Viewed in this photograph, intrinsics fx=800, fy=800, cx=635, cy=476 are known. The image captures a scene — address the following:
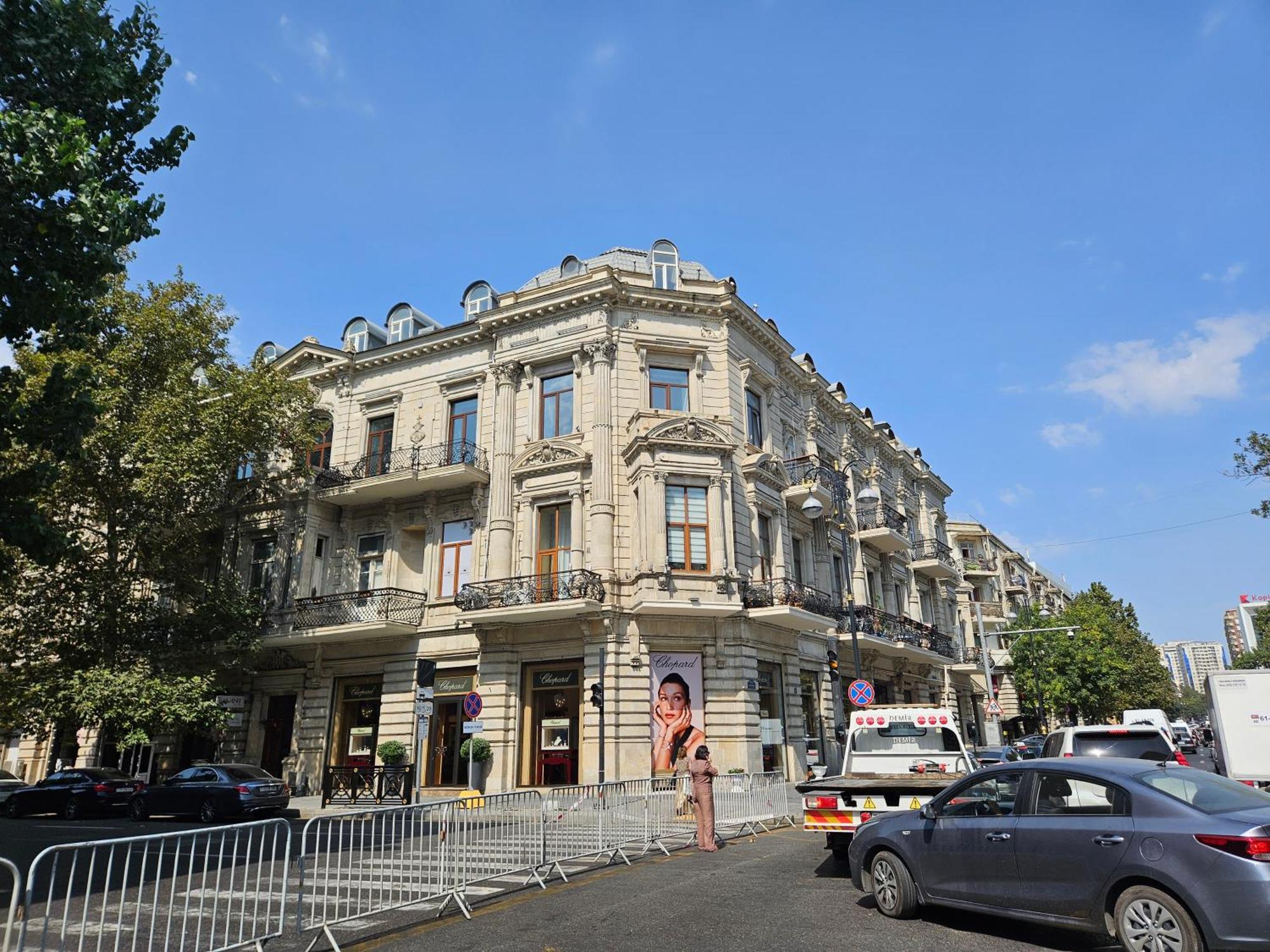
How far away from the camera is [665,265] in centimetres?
2614

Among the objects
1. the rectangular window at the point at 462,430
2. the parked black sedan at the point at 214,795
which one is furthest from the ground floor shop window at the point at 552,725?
the rectangular window at the point at 462,430

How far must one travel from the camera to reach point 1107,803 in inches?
246

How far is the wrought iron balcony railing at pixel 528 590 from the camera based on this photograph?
70.5ft

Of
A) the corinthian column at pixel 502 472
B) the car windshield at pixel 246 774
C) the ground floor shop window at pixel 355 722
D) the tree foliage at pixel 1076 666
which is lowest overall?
the car windshield at pixel 246 774

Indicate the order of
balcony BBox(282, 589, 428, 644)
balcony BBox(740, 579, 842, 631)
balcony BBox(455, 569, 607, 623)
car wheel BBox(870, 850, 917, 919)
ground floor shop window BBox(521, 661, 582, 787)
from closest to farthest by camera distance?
car wheel BBox(870, 850, 917, 919)
balcony BBox(455, 569, 607, 623)
ground floor shop window BBox(521, 661, 582, 787)
balcony BBox(740, 579, 842, 631)
balcony BBox(282, 589, 428, 644)

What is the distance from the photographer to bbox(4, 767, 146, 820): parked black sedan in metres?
20.9

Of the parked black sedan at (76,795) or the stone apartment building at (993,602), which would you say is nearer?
the parked black sedan at (76,795)

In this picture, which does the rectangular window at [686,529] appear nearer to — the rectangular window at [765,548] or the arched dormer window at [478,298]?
the rectangular window at [765,548]

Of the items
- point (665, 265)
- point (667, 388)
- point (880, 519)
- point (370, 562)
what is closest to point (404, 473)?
point (370, 562)

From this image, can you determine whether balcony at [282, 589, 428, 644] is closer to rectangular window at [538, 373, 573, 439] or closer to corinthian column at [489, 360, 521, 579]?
corinthian column at [489, 360, 521, 579]

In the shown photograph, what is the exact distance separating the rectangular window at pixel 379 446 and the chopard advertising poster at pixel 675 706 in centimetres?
1162

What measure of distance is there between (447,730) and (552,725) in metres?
3.44

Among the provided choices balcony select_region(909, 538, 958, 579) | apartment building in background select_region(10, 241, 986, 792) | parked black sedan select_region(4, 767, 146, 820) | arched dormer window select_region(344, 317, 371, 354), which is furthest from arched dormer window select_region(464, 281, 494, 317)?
balcony select_region(909, 538, 958, 579)

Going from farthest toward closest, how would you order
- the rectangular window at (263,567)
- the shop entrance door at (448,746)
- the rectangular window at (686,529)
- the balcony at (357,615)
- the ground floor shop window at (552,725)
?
1. the rectangular window at (263,567)
2. the balcony at (357,615)
3. the shop entrance door at (448,746)
4. the rectangular window at (686,529)
5. the ground floor shop window at (552,725)
